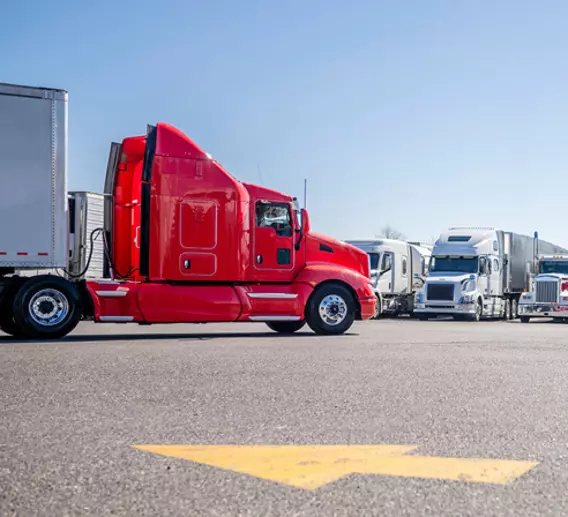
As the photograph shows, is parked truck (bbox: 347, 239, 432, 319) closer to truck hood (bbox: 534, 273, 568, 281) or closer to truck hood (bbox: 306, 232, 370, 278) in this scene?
truck hood (bbox: 534, 273, 568, 281)

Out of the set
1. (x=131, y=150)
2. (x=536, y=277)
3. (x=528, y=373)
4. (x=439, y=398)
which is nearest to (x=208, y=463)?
(x=439, y=398)

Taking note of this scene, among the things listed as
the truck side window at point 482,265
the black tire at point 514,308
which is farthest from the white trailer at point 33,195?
the black tire at point 514,308

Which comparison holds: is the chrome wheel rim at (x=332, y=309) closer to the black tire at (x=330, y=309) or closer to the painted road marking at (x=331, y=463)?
the black tire at (x=330, y=309)

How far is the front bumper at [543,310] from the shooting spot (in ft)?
93.7

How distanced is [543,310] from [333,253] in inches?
574

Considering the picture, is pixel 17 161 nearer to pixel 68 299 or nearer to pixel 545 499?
pixel 68 299

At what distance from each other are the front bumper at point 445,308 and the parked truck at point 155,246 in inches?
478

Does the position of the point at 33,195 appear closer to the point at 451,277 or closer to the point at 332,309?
the point at 332,309

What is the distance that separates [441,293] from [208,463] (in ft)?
82.6

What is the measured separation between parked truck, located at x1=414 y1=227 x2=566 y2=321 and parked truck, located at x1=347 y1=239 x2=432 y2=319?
1074mm

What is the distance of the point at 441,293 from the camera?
28.9m

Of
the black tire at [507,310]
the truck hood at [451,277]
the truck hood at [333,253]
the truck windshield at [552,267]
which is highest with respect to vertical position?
the truck hood at [333,253]

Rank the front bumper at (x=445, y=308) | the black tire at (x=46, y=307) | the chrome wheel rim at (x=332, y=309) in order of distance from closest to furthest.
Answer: the black tire at (x=46, y=307) → the chrome wheel rim at (x=332, y=309) → the front bumper at (x=445, y=308)

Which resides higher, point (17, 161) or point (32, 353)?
point (17, 161)
